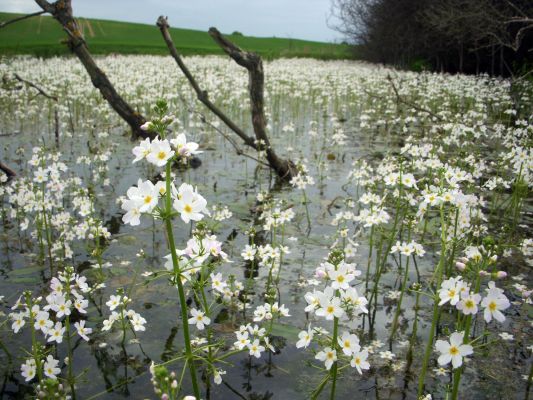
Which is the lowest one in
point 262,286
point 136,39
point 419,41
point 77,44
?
point 262,286

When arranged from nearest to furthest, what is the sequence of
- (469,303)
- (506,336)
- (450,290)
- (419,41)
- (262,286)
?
(469,303) → (450,290) → (506,336) → (262,286) → (419,41)

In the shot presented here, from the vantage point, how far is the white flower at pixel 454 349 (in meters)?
2.37

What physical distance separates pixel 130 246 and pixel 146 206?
3797 mm

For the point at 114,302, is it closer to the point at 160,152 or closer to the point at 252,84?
the point at 160,152

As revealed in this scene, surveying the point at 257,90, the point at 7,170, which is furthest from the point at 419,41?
the point at 7,170

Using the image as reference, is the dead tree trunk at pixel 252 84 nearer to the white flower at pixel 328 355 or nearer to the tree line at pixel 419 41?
the white flower at pixel 328 355

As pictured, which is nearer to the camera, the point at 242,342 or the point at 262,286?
the point at 242,342

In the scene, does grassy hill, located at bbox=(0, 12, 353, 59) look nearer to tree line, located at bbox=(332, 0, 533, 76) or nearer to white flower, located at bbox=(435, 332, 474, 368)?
tree line, located at bbox=(332, 0, 533, 76)

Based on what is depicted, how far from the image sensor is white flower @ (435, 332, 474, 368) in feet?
7.78

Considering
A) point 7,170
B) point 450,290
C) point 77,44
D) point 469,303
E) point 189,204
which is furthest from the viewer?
point 77,44

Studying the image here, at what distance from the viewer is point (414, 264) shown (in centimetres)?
538

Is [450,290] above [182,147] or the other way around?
the other way around

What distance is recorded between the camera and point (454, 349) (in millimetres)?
2408

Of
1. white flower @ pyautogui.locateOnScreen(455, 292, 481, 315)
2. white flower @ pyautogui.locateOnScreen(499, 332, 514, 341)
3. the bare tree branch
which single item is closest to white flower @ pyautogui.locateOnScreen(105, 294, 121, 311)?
white flower @ pyautogui.locateOnScreen(455, 292, 481, 315)
